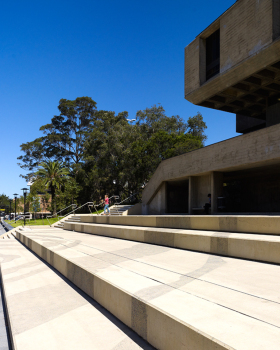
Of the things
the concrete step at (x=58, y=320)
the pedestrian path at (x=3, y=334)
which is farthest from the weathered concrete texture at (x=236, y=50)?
the pedestrian path at (x=3, y=334)

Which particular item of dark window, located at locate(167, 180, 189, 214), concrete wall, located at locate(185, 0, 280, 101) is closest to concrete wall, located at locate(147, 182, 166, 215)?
dark window, located at locate(167, 180, 189, 214)

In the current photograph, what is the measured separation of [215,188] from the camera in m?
16.8

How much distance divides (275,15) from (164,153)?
58.2ft

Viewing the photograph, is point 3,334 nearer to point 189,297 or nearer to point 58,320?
point 58,320

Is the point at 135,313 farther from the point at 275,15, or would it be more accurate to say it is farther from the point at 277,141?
the point at 275,15

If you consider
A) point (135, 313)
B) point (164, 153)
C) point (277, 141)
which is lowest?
point (135, 313)

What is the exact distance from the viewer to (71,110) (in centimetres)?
5291

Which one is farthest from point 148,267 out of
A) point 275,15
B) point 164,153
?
point 164,153

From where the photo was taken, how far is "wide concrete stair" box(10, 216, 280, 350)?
7.77 ft

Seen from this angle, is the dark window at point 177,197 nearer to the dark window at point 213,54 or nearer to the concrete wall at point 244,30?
the dark window at point 213,54

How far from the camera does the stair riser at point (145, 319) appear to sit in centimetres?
239

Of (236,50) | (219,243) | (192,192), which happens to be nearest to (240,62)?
(236,50)

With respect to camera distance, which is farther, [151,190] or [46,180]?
[46,180]

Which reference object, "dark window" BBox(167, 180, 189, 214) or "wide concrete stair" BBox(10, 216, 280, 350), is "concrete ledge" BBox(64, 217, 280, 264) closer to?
"wide concrete stair" BBox(10, 216, 280, 350)
